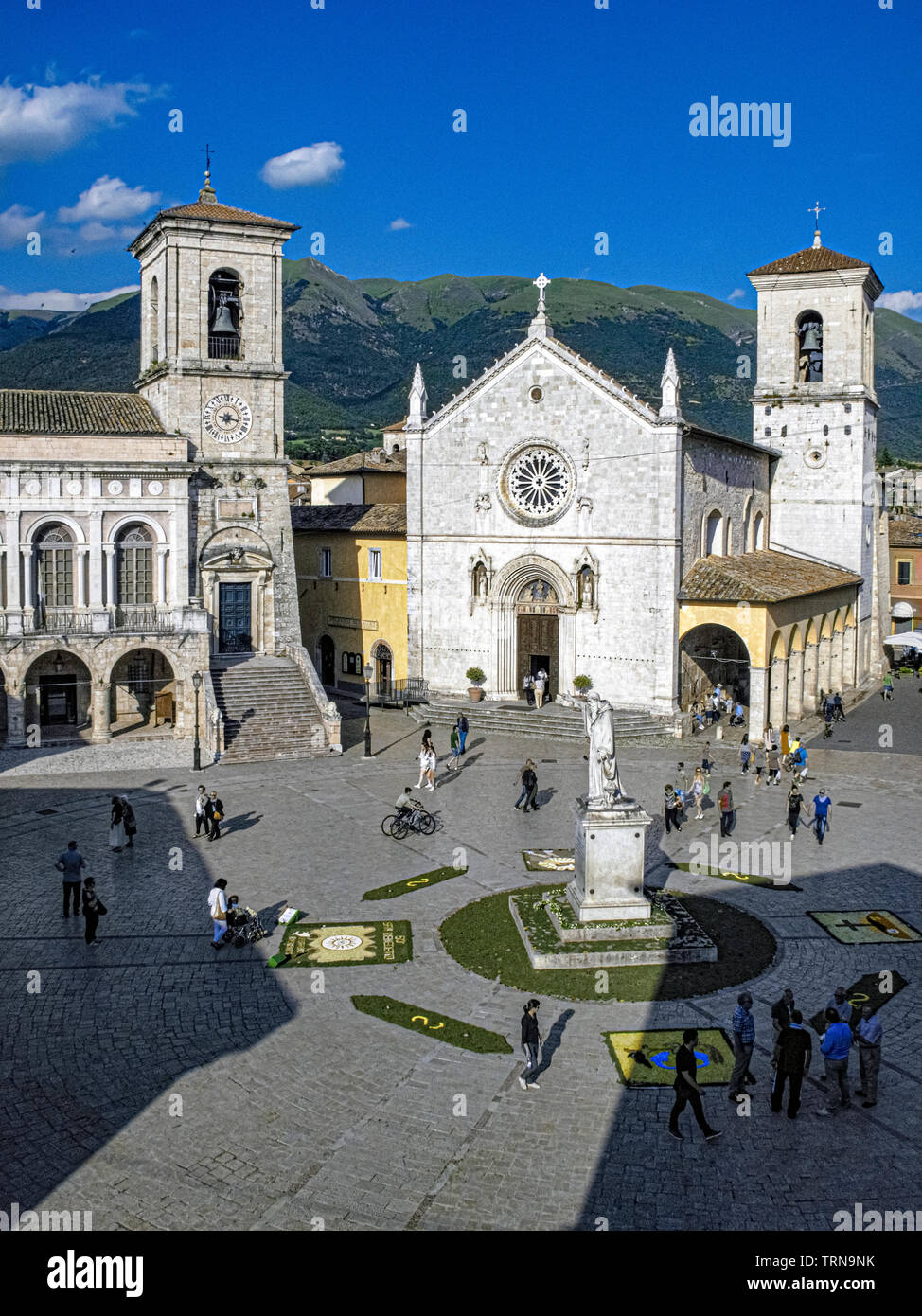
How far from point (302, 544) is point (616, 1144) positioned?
135 ft

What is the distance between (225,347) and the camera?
39.3m

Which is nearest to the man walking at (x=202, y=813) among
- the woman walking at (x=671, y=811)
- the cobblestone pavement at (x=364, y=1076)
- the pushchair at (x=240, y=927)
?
the cobblestone pavement at (x=364, y=1076)

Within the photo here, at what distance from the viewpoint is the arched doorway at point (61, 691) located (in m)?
37.2

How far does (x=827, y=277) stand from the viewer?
149 feet

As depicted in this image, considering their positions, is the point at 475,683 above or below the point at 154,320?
below

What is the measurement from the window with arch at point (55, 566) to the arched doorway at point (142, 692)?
9.35 feet

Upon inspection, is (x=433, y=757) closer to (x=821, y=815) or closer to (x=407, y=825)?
(x=407, y=825)

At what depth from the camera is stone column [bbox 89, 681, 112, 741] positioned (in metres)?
35.8

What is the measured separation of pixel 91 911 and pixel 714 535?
95.4ft

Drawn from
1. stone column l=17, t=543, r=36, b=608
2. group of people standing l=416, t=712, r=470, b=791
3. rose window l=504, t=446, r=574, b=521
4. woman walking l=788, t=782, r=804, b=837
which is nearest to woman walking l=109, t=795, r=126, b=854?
group of people standing l=416, t=712, r=470, b=791

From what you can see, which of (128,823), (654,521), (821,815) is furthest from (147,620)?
(821,815)

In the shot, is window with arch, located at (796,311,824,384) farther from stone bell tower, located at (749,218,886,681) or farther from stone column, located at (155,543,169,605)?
stone column, located at (155,543,169,605)
